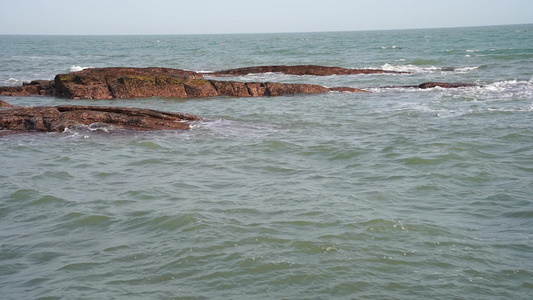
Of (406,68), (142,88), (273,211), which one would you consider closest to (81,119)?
(142,88)

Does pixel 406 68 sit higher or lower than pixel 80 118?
lower

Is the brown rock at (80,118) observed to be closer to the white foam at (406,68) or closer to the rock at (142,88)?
the rock at (142,88)

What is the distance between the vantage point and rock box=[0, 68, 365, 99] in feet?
64.7

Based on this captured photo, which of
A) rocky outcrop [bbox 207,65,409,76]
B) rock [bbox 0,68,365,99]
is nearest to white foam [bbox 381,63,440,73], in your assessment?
rocky outcrop [bbox 207,65,409,76]

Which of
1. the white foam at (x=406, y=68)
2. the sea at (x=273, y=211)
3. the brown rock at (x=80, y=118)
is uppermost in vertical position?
→ the brown rock at (x=80, y=118)

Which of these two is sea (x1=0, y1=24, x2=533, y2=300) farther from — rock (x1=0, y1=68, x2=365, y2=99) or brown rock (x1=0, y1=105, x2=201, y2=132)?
rock (x1=0, y1=68, x2=365, y2=99)

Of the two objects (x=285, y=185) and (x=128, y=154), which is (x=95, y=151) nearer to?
(x=128, y=154)

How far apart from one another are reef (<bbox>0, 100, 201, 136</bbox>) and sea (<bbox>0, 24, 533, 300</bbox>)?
15.9 inches

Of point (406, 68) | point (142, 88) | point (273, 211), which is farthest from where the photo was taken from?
point (406, 68)

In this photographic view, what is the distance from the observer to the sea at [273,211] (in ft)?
18.1

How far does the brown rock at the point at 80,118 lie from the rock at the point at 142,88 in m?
6.15

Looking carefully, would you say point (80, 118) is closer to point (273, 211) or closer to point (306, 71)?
point (273, 211)

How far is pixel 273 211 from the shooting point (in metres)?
7.49

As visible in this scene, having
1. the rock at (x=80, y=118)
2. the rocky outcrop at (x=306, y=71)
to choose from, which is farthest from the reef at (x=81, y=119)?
the rocky outcrop at (x=306, y=71)
